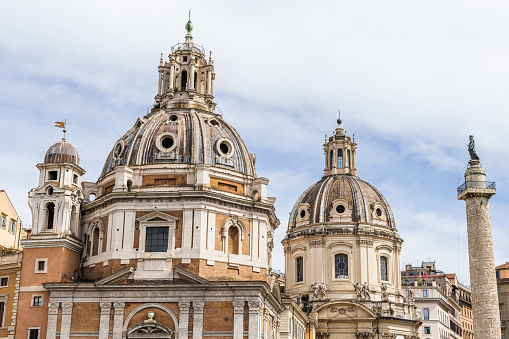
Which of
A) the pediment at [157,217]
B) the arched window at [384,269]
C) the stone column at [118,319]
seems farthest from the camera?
the arched window at [384,269]

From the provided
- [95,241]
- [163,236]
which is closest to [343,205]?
[163,236]

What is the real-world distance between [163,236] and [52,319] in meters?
8.67

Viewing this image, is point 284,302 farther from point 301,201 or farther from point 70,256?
point 301,201

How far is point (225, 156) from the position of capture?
53500 mm

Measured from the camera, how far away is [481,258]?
61219 millimetres

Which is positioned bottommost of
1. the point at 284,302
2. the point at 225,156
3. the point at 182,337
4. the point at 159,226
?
the point at 182,337

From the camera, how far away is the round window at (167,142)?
175ft

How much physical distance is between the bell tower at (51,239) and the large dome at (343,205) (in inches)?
1341

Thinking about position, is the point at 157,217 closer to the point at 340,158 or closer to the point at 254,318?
the point at 254,318

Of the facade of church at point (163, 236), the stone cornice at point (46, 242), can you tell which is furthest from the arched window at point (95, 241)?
the stone cornice at point (46, 242)

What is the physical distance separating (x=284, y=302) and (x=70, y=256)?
16483 millimetres

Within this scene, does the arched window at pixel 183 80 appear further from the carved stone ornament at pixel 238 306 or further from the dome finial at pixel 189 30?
the carved stone ornament at pixel 238 306

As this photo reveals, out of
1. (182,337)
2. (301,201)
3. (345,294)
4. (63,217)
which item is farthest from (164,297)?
(301,201)

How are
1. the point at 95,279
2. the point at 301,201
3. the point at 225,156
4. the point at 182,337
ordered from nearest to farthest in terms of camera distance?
the point at 182,337, the point at 95,279, the point at 225,156, the point at 301,201
